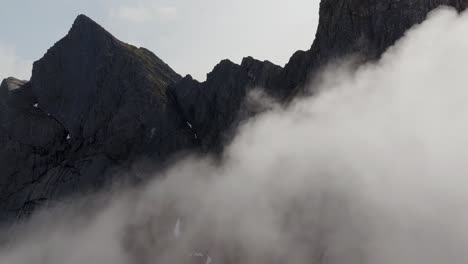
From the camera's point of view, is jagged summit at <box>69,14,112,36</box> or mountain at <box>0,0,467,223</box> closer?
mountain at <box>0,0,467,223</box>

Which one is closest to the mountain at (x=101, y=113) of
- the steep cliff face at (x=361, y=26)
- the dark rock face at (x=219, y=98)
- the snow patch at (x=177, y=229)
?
the dark rock face at (x=219, y=98)

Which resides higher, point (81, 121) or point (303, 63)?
point (303, 63)

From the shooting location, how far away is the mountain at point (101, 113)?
89438 millimetres

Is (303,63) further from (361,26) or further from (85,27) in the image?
(85,27)

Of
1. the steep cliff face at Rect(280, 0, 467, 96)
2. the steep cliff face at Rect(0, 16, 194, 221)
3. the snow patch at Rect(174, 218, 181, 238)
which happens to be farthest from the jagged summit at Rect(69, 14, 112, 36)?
the steep cliff face at Rect(280, 0, 467, 96)

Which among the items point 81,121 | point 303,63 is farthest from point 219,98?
point 81,121

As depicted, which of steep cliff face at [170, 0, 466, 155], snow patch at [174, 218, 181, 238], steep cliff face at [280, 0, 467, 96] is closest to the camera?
steep cliff face at [280, 0, 467, 96]

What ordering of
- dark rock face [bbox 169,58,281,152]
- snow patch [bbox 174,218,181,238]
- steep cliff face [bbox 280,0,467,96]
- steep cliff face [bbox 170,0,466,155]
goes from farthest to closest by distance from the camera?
dark rock face [bbox 169,58,281,152]
snow patch [bbox 174,218,181,238]
steep cliff face [bbox 170,0,466,155]
steep cliff face [bbox 280,0,467,96]

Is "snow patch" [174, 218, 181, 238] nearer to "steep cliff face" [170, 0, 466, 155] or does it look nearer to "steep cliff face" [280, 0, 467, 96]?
"steep cliff face" [170, 0, 466, 155]

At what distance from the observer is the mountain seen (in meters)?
89.4

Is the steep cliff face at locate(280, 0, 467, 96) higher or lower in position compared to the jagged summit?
lower

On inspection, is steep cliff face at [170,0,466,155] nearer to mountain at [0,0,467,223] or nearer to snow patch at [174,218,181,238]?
mountain at [0,0,467,223]

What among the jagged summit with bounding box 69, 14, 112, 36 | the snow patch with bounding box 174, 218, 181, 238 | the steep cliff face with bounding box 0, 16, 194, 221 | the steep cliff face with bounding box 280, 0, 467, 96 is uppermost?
the jagged summit with bounding box 69, 14, 112, 36

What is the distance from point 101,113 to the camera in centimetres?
9444
